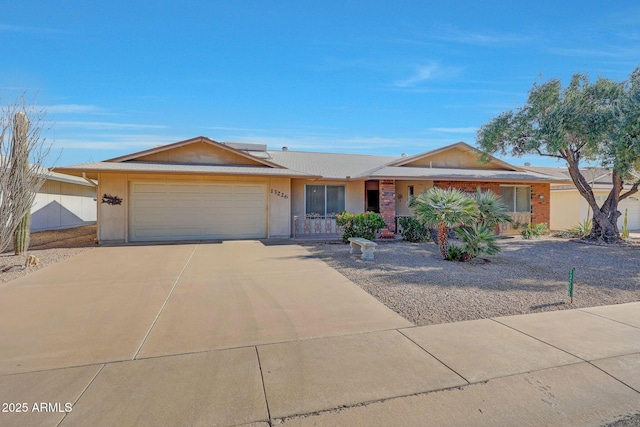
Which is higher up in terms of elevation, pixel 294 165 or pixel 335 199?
pixel 294 165

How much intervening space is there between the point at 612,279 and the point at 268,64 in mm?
13151

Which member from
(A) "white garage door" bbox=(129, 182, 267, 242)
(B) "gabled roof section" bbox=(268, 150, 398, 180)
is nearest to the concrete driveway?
(A) "white garage door" bbox=(129, 182, 267, 242)

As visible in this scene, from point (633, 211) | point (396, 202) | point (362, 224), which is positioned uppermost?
point (396, 202)

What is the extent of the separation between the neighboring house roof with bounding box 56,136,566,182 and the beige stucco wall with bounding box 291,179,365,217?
527 mm

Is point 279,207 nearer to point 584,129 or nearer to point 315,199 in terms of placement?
point 315,199

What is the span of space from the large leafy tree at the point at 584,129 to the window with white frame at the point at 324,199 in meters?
7.13

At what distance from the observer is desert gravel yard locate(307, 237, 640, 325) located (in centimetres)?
553

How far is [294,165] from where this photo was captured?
1705 cm

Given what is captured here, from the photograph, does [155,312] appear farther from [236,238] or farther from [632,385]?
[236,238]

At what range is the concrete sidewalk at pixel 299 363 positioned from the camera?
279 centimetres

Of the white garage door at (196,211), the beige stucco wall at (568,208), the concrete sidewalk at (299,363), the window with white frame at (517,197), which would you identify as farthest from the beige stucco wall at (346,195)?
the beige stucco wall at (568,208)

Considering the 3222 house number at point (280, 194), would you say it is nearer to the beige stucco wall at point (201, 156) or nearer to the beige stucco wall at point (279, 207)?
the beige stucco wall at point (279, 207)

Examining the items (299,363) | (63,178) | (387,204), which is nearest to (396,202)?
(387,204)

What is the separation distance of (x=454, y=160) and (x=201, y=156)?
12.3 meters
